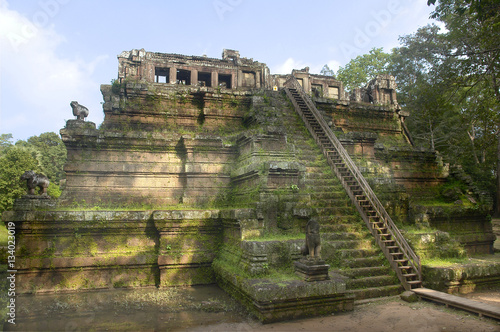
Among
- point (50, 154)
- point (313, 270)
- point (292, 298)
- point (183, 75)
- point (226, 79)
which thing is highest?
point (183, 75)

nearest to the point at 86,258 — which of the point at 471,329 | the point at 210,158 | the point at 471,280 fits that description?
the point at 210,158

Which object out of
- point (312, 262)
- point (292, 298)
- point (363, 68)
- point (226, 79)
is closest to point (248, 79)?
point (226, 79)

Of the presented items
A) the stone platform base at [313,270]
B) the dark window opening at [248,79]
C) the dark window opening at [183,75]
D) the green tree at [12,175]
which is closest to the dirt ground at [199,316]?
the stone platform base at [313,270]

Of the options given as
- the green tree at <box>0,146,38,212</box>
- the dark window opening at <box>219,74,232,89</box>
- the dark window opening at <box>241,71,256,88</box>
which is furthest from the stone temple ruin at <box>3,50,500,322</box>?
the green tree at <box>0,146,38,212</box>

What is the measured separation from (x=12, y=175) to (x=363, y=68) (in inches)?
1289

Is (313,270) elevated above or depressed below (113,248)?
below

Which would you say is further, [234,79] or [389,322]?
[234,79]

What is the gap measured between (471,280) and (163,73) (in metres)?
22.8

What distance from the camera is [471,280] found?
22.7ft

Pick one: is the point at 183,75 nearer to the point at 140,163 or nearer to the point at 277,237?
the point at 140,163

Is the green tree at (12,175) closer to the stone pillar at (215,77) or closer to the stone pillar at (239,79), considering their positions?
the stone pillar at (215,77)

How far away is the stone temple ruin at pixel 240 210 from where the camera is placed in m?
6.72

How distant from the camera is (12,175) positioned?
25.9m

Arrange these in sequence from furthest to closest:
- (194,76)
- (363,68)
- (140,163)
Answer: (363,68), (194,76), (140,163)
